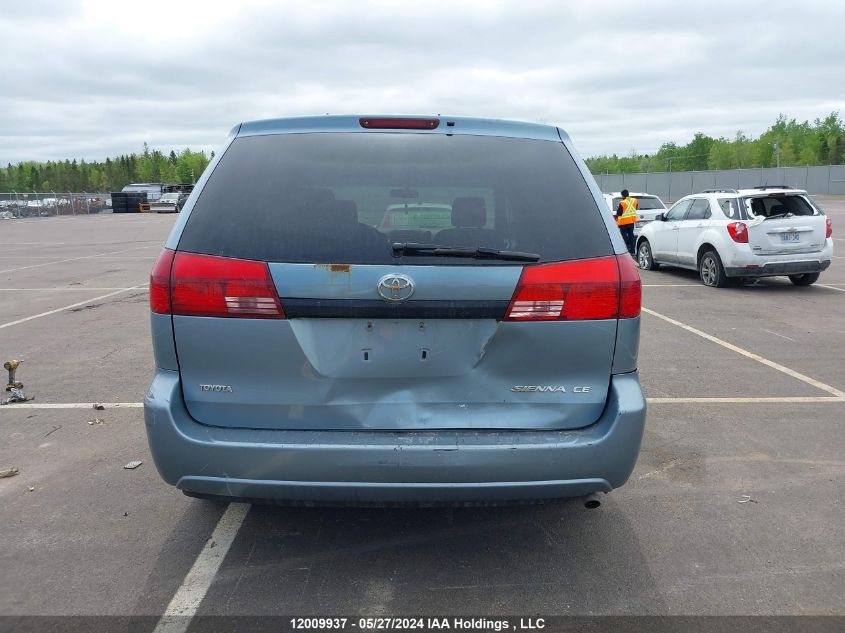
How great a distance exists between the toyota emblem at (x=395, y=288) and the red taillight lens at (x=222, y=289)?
0.41 meters

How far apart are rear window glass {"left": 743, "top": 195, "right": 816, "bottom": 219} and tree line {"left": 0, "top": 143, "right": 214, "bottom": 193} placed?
453 feet

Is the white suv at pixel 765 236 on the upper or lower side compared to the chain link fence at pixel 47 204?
upper

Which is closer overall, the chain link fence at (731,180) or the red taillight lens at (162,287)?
the red taillight lens at (162,287)

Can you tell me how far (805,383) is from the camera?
6117 millimetres

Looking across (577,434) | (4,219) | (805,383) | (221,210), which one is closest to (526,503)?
(577,434)

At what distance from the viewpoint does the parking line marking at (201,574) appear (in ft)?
9.10

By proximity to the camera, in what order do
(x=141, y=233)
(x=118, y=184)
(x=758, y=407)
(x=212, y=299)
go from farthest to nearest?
(x=118, y=184)
(x=141, y=233)
(x=758, y=407)
(x=212, y=299)

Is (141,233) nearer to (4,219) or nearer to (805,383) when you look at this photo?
(4,219)

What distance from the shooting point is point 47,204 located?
5556 centimetres

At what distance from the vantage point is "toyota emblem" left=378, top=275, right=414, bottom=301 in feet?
8.71

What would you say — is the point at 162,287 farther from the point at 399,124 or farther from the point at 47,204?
the point at 47,204

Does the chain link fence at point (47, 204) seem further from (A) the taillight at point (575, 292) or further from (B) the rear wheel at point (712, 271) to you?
(A) the taillight at point (575, 292)

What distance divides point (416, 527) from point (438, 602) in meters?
0.66

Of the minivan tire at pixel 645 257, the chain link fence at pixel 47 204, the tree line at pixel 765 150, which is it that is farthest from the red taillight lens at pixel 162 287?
the tree line at pixel 765 150
